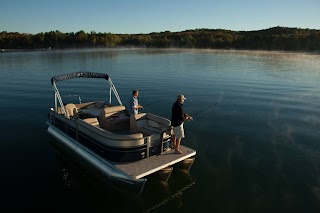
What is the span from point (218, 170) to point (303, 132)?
23.9 ft

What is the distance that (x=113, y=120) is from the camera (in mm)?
12523

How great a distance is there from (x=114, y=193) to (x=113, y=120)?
150 inches

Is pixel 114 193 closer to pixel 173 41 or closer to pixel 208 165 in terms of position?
pixel 208 165

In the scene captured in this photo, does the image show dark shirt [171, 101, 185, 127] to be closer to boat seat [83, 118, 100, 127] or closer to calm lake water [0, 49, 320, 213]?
calm lake water [0, 49, 320, 213]

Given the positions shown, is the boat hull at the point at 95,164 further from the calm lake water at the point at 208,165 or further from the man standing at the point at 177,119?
the man standing at the point at 177,119

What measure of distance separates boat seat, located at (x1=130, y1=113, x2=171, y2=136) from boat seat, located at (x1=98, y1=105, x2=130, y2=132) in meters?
0.96

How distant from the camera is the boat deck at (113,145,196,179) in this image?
9.26 m

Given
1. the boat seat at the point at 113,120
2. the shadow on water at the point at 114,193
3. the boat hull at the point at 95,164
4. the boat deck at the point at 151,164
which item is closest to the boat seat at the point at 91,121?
the boat seat at the point at 113,120

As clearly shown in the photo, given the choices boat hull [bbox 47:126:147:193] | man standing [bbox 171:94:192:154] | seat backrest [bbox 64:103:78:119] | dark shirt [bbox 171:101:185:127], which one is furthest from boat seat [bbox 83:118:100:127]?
dark shirt [bbox 171:101:185:127]

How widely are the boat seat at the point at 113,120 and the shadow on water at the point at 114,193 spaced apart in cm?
231

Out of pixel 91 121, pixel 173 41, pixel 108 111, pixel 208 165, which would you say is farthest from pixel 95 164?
pixel 173 41

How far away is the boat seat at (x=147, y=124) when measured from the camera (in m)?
11.2

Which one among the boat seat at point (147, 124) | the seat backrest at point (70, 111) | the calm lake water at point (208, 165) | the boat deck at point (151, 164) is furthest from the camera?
the seat backrest at point (70, 111)

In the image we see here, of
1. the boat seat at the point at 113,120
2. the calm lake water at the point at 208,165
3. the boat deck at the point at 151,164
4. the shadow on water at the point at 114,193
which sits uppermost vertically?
the boat seat at the point at 113,120
